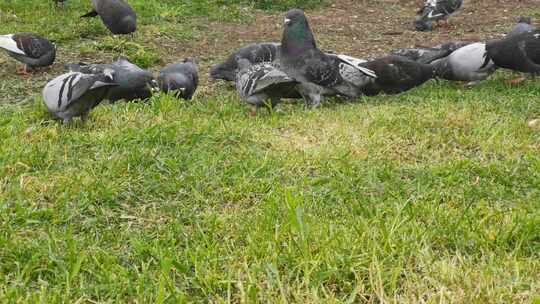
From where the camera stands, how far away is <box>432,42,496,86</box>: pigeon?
6777 millimetres

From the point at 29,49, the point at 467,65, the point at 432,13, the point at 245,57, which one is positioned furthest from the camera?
the point at 432,13

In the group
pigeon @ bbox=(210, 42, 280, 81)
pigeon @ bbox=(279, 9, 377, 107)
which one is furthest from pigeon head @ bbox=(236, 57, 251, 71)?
pigeon @ bbox=(279, 9, 377, 107)

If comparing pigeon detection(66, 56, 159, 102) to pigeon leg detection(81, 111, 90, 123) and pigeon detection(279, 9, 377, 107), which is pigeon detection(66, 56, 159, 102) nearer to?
pigeon leg detection(81, 111, 90, 123)

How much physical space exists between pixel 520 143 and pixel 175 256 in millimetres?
2865

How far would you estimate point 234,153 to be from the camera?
4.21 meters

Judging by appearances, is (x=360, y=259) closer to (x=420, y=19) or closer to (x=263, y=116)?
(x=263, y=116)

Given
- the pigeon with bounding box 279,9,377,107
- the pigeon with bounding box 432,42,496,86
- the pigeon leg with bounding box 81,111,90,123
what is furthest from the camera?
the pigeon with bounding box 432,42,496,86

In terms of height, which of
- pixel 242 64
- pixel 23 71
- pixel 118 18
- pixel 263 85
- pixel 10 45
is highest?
pixel 263 85

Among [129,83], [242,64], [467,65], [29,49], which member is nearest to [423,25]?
[467,65]

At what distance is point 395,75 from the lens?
6.61 metres

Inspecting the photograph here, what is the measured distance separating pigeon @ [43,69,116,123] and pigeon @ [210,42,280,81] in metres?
2.41

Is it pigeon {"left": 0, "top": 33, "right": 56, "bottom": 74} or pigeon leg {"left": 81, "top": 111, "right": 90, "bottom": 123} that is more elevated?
pigeon leg {"left": 81, "top": 111, "right": 90, "bottom": 123}

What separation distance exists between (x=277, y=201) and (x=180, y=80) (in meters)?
3.75

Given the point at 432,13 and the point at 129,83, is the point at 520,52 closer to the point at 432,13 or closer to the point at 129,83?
the point at 432,13
